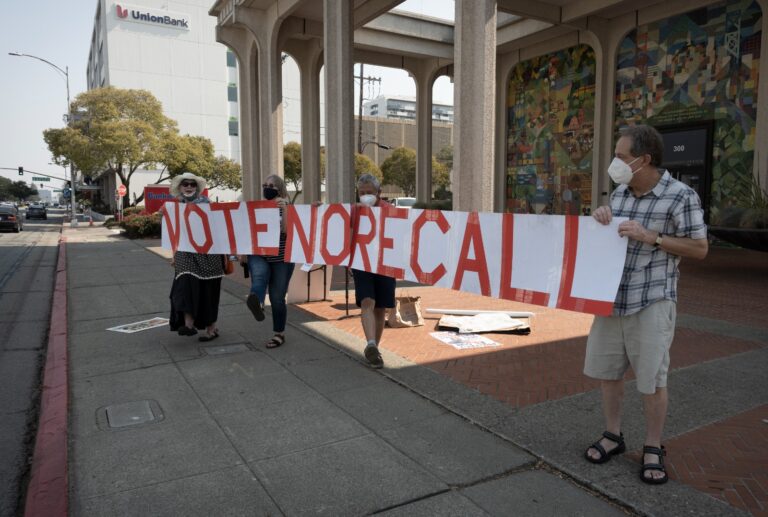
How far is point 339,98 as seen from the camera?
1403 centimetres

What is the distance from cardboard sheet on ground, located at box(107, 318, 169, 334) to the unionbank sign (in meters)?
60.3

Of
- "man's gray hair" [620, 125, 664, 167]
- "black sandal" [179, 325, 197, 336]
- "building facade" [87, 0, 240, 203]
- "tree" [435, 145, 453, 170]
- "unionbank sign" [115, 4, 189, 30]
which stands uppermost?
"unionbank sign" [115, 4, 189, 30]

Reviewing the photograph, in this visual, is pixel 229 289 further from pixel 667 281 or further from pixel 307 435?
pixel 667 281

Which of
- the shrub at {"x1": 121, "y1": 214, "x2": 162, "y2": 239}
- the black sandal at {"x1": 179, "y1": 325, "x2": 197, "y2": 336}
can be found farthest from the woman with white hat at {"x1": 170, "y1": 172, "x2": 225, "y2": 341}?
the shrub at {"x1": 121, "y1": 214, "x2": 162, "y2": 239}

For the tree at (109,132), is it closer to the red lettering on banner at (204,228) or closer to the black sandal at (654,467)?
the red lettering on banner at (204,228)

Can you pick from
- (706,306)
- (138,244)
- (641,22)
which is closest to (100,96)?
(138,244)

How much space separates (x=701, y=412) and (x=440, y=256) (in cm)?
249

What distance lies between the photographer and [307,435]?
411 cm

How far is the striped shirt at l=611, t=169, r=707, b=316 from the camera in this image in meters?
3.18

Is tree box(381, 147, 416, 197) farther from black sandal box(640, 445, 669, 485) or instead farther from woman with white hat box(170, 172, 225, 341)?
black sandal box(640, 445, 669, 485)

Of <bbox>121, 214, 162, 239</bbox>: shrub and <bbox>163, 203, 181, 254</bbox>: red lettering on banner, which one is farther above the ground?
<bbox>163, 203, 181, 254</bbox>: red lettering on banner

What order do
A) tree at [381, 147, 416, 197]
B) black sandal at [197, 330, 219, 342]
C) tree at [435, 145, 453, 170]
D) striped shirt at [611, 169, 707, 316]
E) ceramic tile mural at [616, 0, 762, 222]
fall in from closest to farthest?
Result: striped shirt at [611, 169, 707, 316], black sandal at [197, 330, 219, 342], ceramic tile mural at [616, 0, 762, 222], tree at [381, 147, 416, 197], tree at [435, 145, 453, 170]

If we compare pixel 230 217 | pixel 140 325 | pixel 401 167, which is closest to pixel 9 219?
pixel 140 325

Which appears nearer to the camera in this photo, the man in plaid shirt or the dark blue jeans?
the man in plaid shirt
